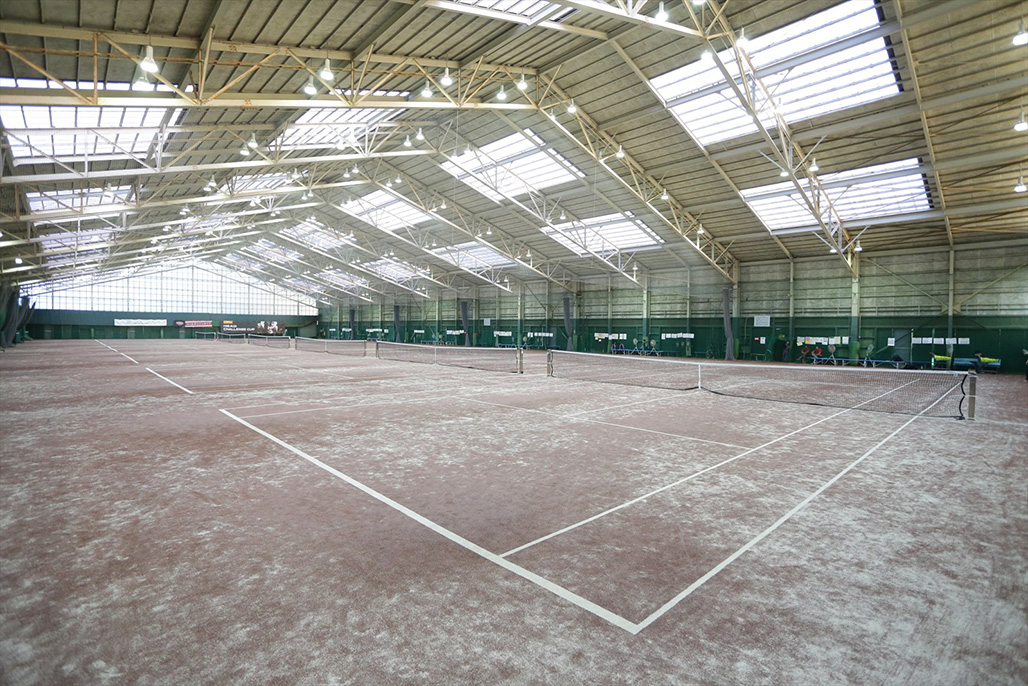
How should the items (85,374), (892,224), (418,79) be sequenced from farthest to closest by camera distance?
(892,224)
(85,374)
(418,79)

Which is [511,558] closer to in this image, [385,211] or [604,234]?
[604,234]

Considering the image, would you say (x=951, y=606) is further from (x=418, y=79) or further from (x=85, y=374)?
(x=85, y=374)

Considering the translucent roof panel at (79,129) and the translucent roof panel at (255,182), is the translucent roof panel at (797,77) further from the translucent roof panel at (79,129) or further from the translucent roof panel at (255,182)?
the translucent roof panel at (255,182)

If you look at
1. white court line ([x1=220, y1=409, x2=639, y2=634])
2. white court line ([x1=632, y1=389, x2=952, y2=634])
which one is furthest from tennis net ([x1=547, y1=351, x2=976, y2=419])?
white court line ([x1=220, y1=409, x2=639, y2=634])

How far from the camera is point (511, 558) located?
4453 mm

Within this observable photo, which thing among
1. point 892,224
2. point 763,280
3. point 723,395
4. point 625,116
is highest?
point 625,116

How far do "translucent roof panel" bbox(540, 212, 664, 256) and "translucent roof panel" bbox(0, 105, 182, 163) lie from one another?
2264cm

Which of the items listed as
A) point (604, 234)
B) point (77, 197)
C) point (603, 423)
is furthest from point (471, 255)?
point (603, 423)

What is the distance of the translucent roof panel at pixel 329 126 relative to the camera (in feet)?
70.8

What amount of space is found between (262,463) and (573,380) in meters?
14.4

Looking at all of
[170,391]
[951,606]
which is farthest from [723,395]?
[170,391]

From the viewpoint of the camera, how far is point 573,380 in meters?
20.5

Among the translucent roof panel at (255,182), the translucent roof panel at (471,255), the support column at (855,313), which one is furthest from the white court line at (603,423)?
the translucent roof panel at (471,255)

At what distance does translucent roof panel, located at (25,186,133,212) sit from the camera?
80.0 feet
